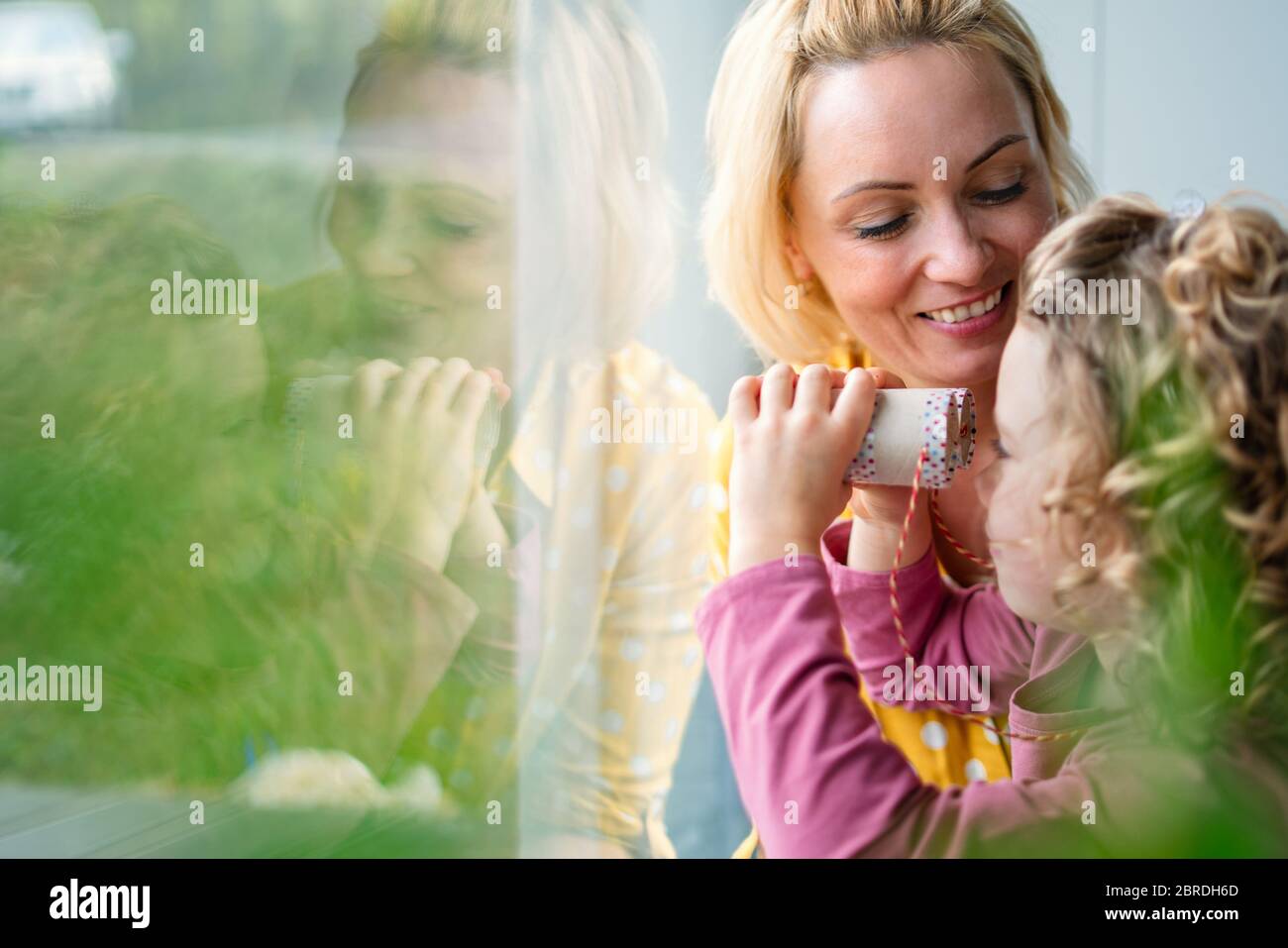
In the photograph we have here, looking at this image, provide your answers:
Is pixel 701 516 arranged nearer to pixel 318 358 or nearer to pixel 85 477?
pixel 318 358

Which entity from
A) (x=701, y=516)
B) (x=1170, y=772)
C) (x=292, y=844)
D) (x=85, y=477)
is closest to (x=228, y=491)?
(x=85, y=477)

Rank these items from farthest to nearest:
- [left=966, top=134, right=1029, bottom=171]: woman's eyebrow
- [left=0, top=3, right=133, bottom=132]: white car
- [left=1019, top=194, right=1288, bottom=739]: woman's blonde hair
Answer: [left=0, top=3, right=133, bottom=132]: white car → [left=966, top=134, right=1029, bottom=171]: woman's eyebrow → [left=1019, top=194, right=1288, bottom=739]: woman's blonde hair

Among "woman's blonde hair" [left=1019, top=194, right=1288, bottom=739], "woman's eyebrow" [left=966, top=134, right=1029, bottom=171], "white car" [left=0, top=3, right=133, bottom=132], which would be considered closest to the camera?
"woman's blonde hair" [left=1019, top=194, right=1288, bottom=739]

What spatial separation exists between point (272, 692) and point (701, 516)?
1.42 ft

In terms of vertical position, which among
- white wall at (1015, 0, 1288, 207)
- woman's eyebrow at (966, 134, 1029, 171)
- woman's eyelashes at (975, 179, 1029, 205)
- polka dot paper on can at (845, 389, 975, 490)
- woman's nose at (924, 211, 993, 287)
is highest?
white wall at (1015, 0, 1288, 207)

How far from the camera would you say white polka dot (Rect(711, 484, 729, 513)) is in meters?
1.16

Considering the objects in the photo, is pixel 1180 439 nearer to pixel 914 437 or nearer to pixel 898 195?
pixel 914 437

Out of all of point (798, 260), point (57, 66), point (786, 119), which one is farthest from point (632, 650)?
point (57, 66)

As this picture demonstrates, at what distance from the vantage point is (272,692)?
1.12 meters

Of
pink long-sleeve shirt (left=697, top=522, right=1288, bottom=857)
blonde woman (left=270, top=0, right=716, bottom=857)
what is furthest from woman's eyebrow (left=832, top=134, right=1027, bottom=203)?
pink long-sleeve shirt (left=697, top=522, right=1288, bottom=857)

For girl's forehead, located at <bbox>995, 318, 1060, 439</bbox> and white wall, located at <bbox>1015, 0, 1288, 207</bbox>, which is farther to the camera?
white wall, located at <bbox>1015, 0, 1288, 207</bbox>

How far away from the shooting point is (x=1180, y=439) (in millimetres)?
876

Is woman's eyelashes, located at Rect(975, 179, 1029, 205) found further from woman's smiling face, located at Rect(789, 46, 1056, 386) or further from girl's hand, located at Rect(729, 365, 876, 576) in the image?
girl's hand, located at Rect(729, 365, 876, 576)

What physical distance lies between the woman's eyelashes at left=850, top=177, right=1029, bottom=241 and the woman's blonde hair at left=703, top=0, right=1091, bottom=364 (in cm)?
5
